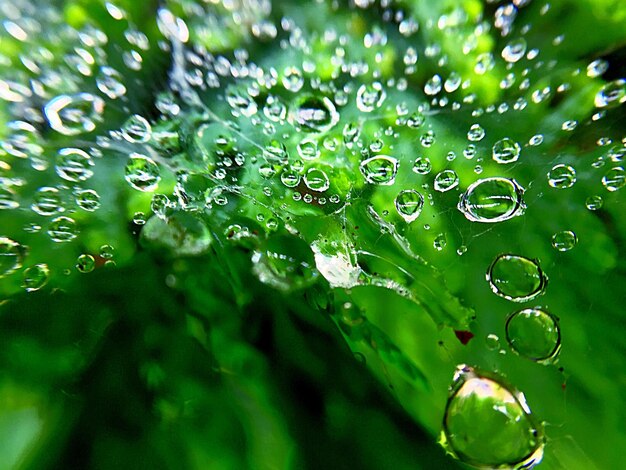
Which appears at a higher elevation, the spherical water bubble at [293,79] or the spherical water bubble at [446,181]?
the spherical water bubble at [293,79]

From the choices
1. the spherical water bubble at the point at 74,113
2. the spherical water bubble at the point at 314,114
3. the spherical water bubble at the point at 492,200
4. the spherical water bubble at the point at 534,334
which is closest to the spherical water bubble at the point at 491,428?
the spherical water bubble at the point at 534,334

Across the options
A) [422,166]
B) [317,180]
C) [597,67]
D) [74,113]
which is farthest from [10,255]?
[597,67]

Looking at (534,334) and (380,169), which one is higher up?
(380,169)

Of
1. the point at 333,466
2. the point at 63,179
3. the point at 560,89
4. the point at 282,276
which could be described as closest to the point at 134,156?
the point at 63,179

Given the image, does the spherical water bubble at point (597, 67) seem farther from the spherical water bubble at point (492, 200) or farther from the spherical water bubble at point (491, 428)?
the spherical water bubble at point (491, 428)

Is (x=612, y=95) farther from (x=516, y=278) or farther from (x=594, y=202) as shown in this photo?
(x=516, y=278)
